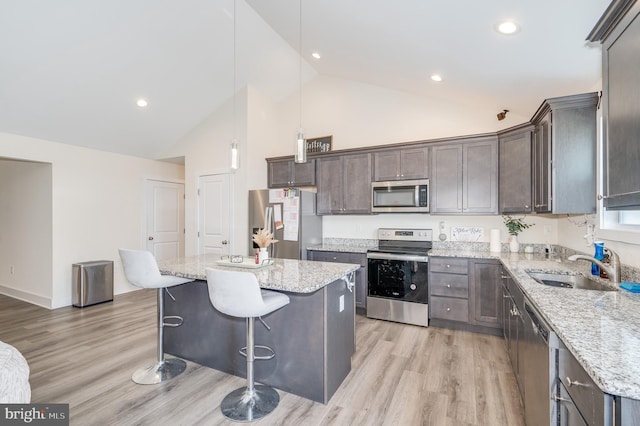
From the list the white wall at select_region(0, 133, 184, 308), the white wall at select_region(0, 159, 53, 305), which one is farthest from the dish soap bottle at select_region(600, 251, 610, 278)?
the white wall at select_region(0, 159, 53, 305)

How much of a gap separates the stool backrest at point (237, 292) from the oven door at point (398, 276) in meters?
2.31

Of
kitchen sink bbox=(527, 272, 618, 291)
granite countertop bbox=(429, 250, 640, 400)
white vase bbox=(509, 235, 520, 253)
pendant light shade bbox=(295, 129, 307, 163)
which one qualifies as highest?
pendant light shade bbox=(295, 129, 307, 163)

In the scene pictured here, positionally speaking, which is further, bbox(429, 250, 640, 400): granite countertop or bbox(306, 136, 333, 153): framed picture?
bbox(306, 136, 333, 153): framed picture

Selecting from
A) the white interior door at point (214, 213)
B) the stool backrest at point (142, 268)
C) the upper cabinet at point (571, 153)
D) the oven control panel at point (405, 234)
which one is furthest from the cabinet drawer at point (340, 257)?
the stool backrest at point (142, 268)

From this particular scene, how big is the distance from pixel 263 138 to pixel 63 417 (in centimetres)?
416

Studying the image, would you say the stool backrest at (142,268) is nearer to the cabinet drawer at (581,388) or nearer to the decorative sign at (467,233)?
the cabinet drawer at (581,388)

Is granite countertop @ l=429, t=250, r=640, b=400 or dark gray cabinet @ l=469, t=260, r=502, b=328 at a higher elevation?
granite countertop @ l=429, t=250, r=640, b=400

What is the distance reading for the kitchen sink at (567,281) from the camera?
217cm

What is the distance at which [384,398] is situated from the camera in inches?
88.8

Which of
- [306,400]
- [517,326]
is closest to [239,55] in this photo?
[306,400]

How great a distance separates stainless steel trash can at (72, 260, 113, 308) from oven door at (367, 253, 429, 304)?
13.4 ft

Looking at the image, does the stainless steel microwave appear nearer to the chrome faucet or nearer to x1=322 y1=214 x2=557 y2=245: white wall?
x1=322 y1=214 x2=557 y2=245: white wall

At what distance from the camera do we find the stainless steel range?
144 inches

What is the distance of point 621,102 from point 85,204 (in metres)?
6.14
